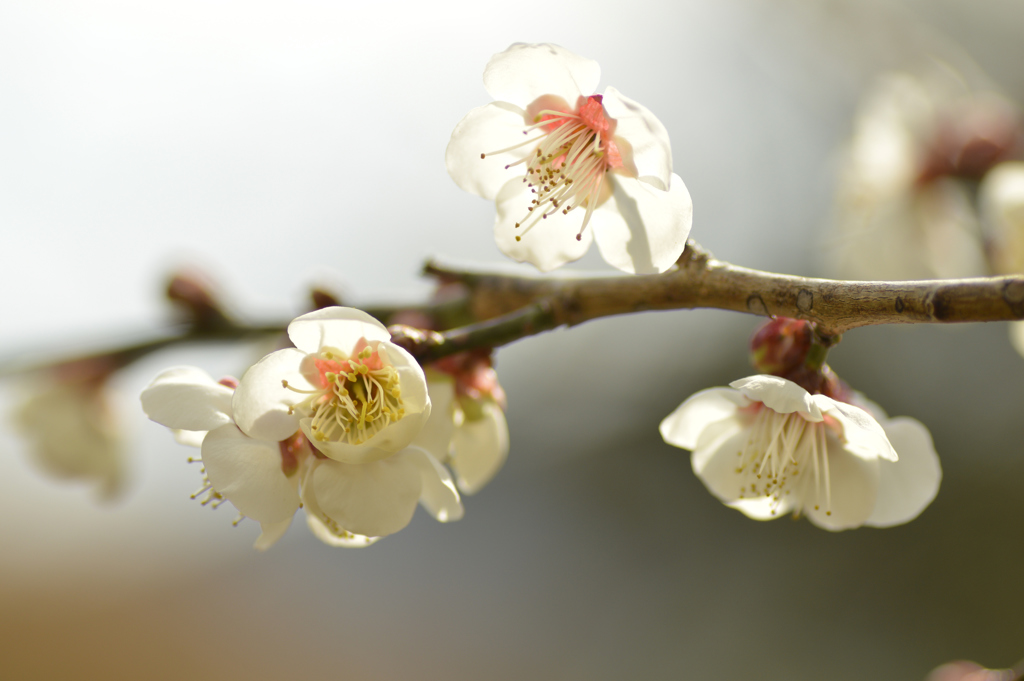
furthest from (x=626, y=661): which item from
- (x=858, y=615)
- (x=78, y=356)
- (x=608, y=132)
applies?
(x=608, y=132)

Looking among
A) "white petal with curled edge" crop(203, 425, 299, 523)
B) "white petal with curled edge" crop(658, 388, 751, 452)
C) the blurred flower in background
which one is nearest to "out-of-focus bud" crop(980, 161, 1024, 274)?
the blurred flower in background

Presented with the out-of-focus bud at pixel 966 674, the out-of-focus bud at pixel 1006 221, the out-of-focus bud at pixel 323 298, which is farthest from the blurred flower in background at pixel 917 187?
the out-of-focus bud at pixel 323 298

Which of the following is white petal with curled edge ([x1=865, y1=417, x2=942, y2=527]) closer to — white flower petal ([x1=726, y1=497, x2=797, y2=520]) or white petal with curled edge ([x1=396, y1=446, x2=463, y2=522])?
white flower petal ([x1=726, y1=497, x2=797, y2=520])

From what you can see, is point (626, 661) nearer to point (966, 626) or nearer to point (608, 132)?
point (966, 626)

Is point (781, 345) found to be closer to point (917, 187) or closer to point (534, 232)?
point (534, 232)

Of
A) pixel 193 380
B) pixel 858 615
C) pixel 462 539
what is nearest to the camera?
pixel 193 380

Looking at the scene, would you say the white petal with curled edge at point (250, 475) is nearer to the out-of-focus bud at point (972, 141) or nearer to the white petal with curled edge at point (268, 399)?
the white petal with curled edge at point (268, 399)
